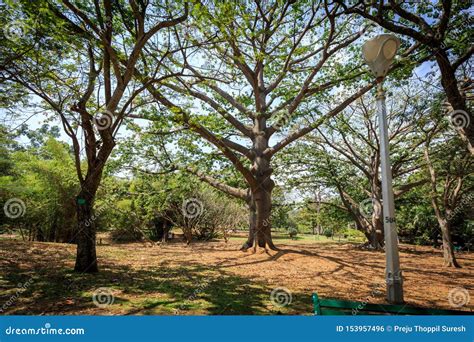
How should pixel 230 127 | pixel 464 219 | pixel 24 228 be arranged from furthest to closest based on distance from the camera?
pixel 464 219
pixel 24 228
pixel 230 127

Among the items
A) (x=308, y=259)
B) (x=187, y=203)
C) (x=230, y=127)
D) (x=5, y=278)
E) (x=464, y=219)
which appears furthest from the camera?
(x=464, y=219)

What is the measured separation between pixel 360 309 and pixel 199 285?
13.4 ft

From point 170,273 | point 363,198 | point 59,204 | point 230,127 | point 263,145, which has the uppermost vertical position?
point 230,127

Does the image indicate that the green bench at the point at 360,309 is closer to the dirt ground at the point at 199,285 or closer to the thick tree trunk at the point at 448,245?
the dirt ground at the point at 199,285

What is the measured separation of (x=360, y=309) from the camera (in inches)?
94.1

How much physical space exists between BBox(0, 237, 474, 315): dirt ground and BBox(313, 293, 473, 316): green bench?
1.87 m

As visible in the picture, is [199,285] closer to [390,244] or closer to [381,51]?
[390,244]

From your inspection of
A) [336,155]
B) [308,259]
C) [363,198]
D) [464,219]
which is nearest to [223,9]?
[308,259]

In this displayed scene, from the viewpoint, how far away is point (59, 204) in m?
12.5

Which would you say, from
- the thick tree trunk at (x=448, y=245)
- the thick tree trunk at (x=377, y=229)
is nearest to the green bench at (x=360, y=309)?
the thick tree trunk at (x=448, y=245)

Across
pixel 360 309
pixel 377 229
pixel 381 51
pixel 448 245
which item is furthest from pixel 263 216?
pixel 377 229

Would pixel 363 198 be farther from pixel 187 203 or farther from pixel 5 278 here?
pixel 5 278

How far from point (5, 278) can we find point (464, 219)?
2488 cm

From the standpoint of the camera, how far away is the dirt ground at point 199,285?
4.21m
